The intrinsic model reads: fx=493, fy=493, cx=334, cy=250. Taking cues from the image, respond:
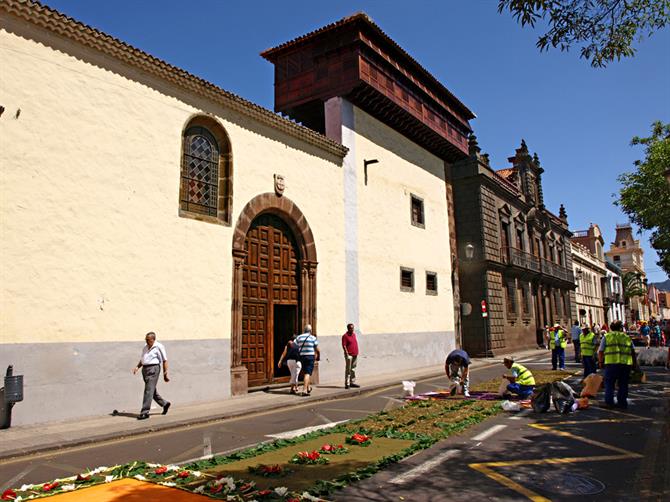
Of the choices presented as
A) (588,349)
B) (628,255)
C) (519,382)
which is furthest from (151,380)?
(628,255)

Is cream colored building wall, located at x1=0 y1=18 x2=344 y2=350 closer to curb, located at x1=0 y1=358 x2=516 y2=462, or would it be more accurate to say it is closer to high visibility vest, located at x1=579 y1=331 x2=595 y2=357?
curb, located at x1=0 y1=358 x2=516 y2=462

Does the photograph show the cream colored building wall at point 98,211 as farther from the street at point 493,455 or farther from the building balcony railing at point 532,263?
the building balcony railing at point 532,263

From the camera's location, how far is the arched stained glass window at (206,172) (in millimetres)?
11594

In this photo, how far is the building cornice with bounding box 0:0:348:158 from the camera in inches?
350

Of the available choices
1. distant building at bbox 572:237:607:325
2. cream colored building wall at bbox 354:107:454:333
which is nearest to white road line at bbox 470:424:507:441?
cream colored building wall at bbox 354:107:454:333

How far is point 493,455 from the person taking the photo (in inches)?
234

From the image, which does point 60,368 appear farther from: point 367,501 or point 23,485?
point 367,501

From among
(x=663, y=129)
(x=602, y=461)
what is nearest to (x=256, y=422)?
(x=602, y=461)

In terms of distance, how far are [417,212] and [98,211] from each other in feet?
46.2

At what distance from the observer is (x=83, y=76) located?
9.70m

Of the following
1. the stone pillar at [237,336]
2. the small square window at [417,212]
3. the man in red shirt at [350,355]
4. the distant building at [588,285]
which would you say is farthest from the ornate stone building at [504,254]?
the stone pillar at [237,336]

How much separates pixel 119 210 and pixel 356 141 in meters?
9.58

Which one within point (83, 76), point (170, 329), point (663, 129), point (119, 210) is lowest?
point (170, 329)

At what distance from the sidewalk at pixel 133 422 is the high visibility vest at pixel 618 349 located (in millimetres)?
5939
